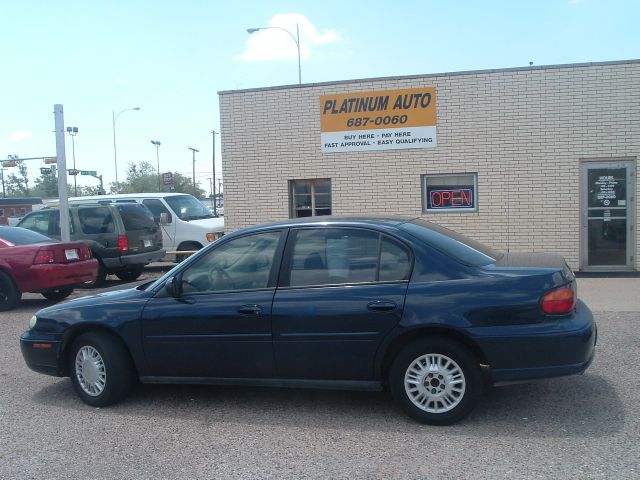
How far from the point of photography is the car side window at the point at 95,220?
43.1ft

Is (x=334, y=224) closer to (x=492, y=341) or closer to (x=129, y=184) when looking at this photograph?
(x=492, y=341)

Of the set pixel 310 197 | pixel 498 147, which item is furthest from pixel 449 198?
pixel 310 197

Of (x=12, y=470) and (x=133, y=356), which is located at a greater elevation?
(x=133, y=356)

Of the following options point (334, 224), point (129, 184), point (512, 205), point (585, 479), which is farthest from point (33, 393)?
point (129, 184)

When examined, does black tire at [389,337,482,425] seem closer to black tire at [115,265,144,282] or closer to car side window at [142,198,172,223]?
black tire at [115,265,144,282]

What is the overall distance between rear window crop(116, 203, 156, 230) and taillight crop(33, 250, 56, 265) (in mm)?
2676

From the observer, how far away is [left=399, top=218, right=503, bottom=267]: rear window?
4.96 m

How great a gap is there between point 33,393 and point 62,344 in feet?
2.68

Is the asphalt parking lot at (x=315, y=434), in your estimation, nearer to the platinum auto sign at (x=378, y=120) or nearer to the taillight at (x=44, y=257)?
the taillight at (x=44, y=257)

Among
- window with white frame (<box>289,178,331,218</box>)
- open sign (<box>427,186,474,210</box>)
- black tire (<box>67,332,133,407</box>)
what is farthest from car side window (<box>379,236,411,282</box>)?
window with white frame (<box>289,178,331,218</box>)

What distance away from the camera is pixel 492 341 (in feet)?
15.3

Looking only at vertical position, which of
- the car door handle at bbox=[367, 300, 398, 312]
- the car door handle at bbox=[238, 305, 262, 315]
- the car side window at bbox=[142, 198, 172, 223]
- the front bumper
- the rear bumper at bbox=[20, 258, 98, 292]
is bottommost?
the front bumper

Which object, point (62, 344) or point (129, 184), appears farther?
point (129, 184)

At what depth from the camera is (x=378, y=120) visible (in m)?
12.5
